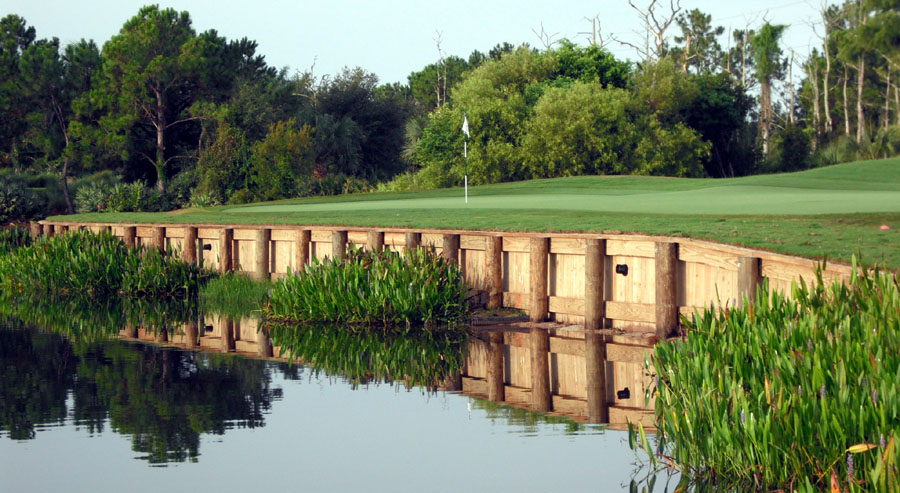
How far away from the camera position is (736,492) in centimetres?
870

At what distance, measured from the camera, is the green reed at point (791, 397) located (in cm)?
785

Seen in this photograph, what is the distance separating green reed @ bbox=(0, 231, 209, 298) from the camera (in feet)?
83.1

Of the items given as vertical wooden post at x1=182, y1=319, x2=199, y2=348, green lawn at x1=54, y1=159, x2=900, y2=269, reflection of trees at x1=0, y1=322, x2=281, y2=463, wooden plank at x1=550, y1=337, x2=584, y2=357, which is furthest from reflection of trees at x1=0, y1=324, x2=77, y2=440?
green lawn at x1=54, y1=159, x2=900, y2=269

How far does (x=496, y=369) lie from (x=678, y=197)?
49.4 feet

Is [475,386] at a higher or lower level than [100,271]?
lower

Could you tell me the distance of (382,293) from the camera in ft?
63.0

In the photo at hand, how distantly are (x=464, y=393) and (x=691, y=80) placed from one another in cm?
5469

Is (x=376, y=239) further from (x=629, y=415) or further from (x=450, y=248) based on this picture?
(x=629, y=415)

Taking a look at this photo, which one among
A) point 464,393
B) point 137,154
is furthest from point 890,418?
point 137,154

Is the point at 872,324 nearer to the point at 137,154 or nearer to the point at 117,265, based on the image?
the point at 117,265

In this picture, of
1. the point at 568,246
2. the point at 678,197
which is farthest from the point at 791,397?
the point at 678,197

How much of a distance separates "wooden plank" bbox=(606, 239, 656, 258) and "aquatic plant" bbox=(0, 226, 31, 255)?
2006 cm

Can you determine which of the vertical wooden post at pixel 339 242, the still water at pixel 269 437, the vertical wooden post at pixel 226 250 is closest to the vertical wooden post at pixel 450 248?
the vertical wooden post at pixel 339 242

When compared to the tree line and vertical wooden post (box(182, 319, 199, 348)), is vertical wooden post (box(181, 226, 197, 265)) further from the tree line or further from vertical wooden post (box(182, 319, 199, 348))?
the tree line
